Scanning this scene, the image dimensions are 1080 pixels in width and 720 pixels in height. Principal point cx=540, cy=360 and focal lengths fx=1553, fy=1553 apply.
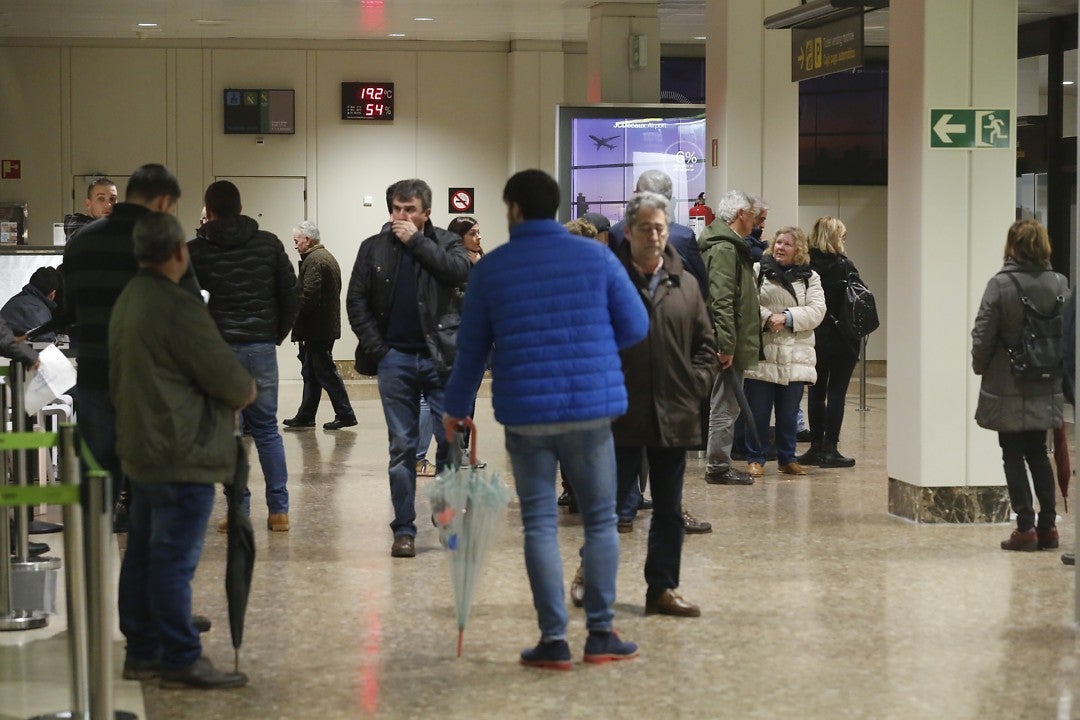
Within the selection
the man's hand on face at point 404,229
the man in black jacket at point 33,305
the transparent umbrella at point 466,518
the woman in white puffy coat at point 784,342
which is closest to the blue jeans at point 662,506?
the transparent umbrella at point 466,518

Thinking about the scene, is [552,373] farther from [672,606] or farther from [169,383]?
[672,606]

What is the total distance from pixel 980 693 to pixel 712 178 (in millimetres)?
7462

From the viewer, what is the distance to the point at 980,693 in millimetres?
4773

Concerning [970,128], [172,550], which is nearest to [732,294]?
[970,128]

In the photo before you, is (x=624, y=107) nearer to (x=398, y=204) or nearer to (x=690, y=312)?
(x=398, y=204)

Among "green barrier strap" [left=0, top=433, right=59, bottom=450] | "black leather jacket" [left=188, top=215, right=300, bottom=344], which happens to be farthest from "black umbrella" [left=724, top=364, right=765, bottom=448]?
"green barrier strap" [left=0, top=433, right=59, bottom=450]

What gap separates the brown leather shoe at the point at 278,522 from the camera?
7.64m

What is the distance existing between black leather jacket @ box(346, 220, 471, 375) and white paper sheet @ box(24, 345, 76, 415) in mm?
1546

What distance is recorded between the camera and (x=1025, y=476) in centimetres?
708

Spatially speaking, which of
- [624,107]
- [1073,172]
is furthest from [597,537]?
[1073,172]

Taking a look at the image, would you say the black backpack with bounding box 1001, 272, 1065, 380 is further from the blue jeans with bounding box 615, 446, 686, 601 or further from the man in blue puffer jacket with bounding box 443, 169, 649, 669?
the man in blue puffer jacket with bounding box 443, 169, 649, 669

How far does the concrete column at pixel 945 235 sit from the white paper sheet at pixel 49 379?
4141 millimetres

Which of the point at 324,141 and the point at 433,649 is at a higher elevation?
the point at 324,141

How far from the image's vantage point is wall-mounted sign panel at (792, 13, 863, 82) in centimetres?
→ 857
